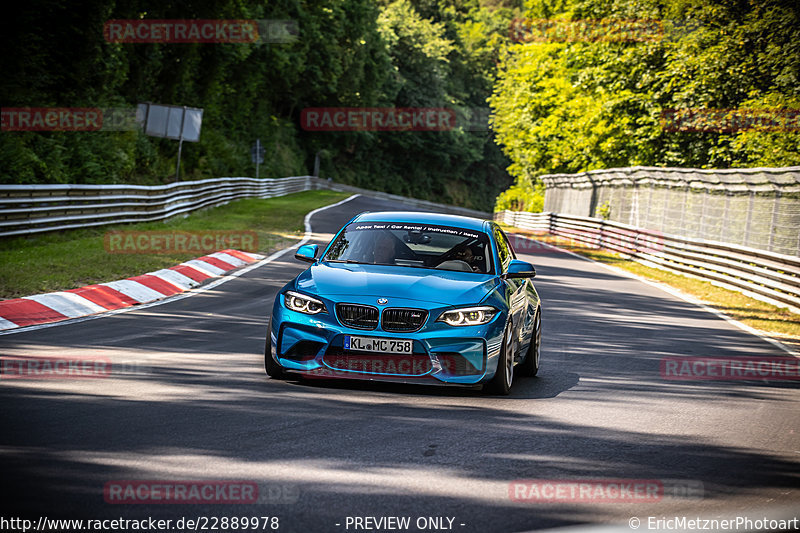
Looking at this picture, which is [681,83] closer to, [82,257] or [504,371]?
[82,257]

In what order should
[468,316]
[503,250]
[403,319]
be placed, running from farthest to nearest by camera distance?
[503,250] → [468,316] → [403,319]

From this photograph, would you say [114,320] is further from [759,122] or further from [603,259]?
[759,122]

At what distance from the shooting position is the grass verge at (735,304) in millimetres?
14992

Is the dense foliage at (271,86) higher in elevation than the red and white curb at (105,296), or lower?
higher

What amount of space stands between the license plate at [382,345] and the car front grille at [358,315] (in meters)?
0.12

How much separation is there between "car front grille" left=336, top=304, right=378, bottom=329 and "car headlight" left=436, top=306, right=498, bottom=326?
517 mm

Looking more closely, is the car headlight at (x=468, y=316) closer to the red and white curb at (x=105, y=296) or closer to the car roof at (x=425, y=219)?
the car roof at (x=425, y=219)

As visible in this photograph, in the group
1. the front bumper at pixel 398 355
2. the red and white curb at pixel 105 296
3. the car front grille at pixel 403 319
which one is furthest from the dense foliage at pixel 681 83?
the car front grille at pixel 403 319

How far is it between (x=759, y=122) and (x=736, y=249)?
1243cm

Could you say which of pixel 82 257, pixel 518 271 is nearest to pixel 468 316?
pixel 518 271

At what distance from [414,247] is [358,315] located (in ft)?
5.41

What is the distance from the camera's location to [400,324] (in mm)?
7398

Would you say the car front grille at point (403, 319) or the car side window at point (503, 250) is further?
the car side window at point (503, 250)

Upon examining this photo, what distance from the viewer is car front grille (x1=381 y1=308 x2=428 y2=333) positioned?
7.38 metres
